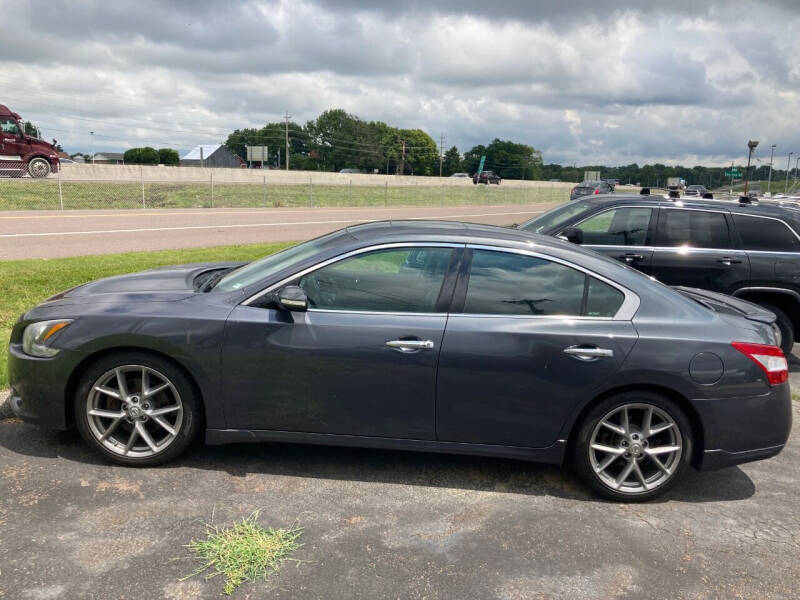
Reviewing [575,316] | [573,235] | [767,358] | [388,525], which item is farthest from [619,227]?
[388,525]

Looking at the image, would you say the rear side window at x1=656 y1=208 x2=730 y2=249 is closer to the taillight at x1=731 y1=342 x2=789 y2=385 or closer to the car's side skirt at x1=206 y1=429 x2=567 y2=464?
the taillight at x1=731 y1=342 x2=789 y2=385

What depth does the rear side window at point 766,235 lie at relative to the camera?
22.3 ft

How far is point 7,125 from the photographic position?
94.9 feet

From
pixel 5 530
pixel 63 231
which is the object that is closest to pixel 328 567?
pixel 5 530

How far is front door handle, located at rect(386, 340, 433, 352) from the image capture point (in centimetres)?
370

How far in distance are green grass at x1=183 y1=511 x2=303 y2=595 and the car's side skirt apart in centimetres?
57

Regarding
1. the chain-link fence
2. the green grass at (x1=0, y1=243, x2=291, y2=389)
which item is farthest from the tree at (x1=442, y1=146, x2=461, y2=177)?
the green grass at (x1=0, y1=243, x2=291, y2=389)

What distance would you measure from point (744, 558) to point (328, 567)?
206 centimetres

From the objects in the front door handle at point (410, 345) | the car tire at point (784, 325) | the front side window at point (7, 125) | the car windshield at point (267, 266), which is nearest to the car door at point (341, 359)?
the front door handle at point (410, 345)

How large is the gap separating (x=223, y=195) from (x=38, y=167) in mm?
8834

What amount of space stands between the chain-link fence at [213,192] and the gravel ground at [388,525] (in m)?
22.8

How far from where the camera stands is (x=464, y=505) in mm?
3713

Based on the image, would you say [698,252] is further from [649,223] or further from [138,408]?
[138,408]

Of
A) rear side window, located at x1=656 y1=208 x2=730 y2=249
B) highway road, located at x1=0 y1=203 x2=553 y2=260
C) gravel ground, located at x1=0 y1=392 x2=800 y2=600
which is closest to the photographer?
gravel ground, located at x1=0 y1=392 x2=800 y2=600
